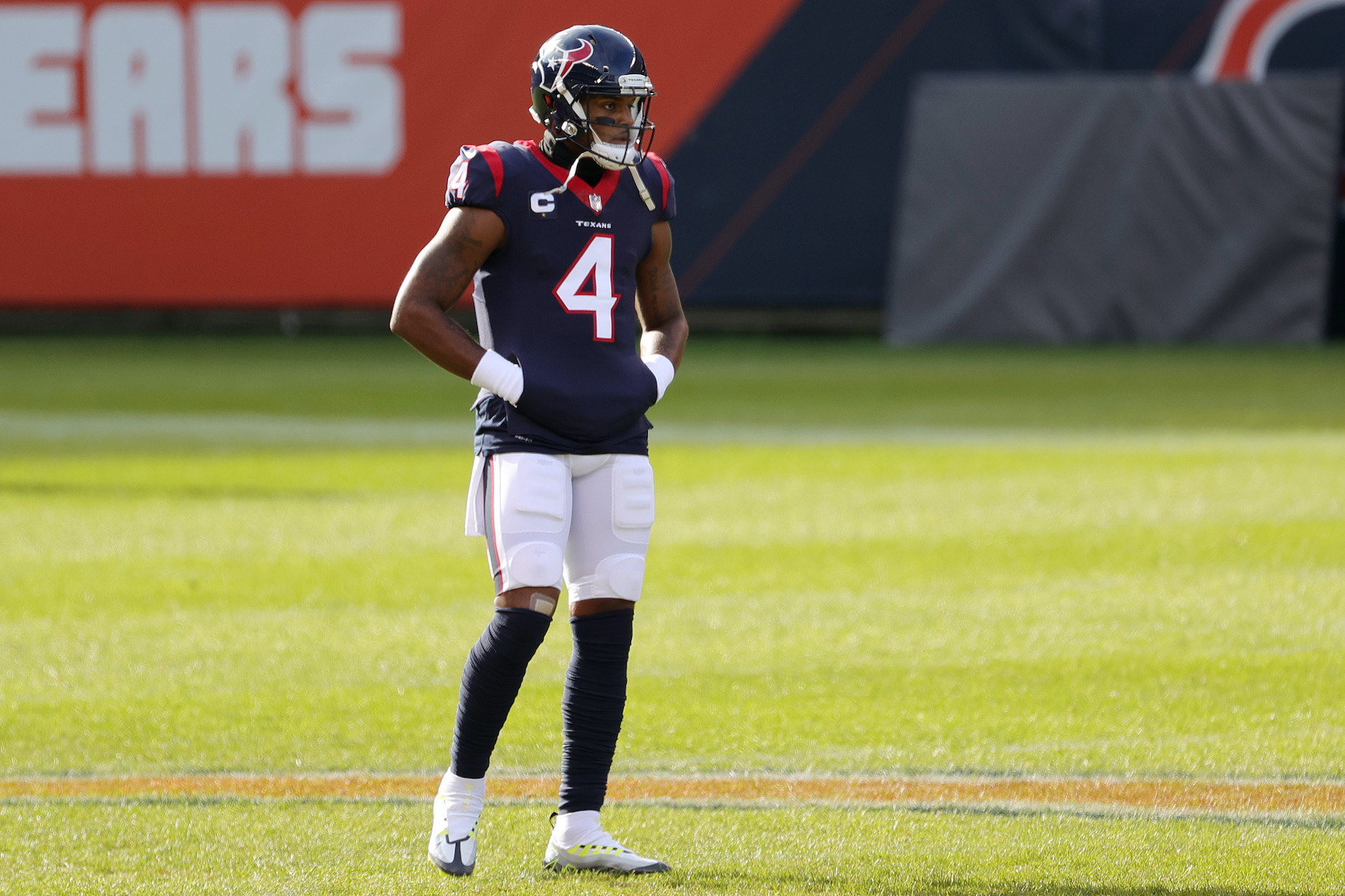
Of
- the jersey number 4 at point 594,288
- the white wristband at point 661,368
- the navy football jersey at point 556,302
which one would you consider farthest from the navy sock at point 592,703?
the jersey number 4 at point 594,288

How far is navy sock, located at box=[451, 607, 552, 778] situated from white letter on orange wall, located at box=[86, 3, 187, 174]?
20395 millimetres

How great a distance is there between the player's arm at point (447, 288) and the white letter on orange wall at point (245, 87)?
19.7 m

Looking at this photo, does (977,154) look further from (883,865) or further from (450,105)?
(883,865)

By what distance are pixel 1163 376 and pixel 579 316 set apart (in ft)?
48.1

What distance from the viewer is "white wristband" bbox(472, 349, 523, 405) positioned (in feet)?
13.6

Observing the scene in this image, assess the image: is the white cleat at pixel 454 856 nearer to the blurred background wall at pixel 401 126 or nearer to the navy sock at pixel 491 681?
the navy sock at pixel 491 681

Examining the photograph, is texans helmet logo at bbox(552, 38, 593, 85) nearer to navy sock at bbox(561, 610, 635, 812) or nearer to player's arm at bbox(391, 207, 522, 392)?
player's arm at bbox(391, 207, 522, 392)

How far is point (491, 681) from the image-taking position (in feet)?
13.8

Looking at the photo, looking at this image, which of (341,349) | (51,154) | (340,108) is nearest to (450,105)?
(340,108)

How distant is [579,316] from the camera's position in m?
4.27

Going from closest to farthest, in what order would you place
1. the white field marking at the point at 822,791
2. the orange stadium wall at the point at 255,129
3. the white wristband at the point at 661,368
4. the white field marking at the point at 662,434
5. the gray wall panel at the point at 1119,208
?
the white wristband at the point at 661,368, the white field marking at the point at 822,791, the white field marking at the point at 662,434, the gray wall panel at the point at 1119,208, the orange stadium wall at the point at 255,129

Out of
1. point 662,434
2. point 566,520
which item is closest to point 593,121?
point 566,520

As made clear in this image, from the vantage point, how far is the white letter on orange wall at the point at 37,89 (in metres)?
23.4

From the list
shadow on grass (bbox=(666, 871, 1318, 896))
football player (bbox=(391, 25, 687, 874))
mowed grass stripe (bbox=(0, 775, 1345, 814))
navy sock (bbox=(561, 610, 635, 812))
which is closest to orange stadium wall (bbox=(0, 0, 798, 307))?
mowed grass stripe (bbox=(0, 775, 1345, 814))
